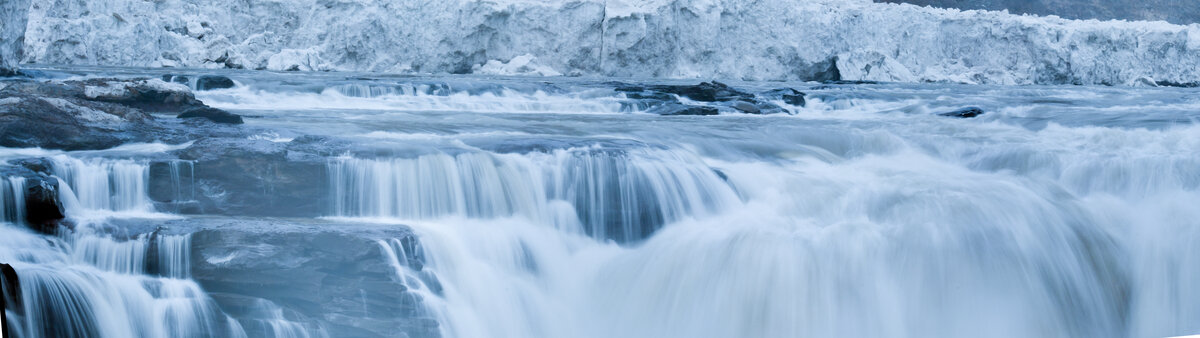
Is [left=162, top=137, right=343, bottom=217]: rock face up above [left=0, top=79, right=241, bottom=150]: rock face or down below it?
below

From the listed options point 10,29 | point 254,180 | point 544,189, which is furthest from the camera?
point 10,29

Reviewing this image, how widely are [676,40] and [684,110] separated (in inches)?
299

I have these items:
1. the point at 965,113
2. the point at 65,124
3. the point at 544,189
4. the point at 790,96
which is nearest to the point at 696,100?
the point at 790,96

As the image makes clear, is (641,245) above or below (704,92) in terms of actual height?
below

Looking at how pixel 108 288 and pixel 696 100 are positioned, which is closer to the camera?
pixel 108 288

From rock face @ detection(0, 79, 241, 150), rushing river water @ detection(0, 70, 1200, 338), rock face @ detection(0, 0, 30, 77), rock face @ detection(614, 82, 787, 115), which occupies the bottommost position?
rushing river water @ detection(0, 70, 1200, 338)

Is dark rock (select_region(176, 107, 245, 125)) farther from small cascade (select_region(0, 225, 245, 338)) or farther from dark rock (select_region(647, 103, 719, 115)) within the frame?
dark rock (select_region(647, 103, 719, 115))

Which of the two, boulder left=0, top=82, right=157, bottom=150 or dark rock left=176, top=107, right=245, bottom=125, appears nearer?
boulder left=0, top=82, right=157, bottom=150

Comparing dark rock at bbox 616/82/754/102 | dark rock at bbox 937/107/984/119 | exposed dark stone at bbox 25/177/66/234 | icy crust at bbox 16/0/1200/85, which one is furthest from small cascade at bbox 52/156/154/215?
icy crust at bbox 16/0/1200/85

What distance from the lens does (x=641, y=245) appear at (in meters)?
2.91

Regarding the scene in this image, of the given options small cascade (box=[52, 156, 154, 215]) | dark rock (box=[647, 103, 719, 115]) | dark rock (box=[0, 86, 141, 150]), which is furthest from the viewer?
dark rock (box=[647, 103, 719, 115])

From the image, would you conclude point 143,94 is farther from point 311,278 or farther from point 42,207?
point 311,278

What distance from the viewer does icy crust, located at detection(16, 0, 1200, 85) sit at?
44.6ft

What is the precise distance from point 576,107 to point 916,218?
5045mm
